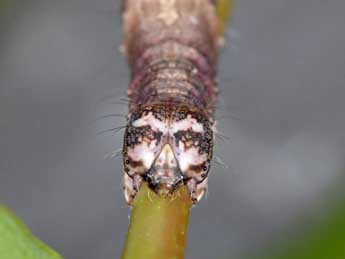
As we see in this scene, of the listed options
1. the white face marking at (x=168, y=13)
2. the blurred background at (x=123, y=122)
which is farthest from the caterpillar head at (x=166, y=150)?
the blurred background at (x=123, y=122)

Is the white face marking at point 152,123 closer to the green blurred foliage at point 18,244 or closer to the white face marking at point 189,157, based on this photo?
the white face marking at point 189,157

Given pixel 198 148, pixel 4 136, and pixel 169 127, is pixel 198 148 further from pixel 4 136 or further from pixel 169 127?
pixel 4 136

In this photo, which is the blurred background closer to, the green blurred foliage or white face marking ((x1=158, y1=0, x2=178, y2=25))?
white face marking ((x1=158, y1=0, x2=178, y2=25))

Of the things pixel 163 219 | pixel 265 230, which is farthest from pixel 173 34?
pixel 265 230

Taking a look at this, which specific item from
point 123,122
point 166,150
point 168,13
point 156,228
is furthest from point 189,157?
point 123,122

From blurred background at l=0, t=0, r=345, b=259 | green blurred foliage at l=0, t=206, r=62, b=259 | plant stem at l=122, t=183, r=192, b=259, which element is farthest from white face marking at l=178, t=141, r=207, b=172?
blurred background at l=0, t=0, r=345, b=259
